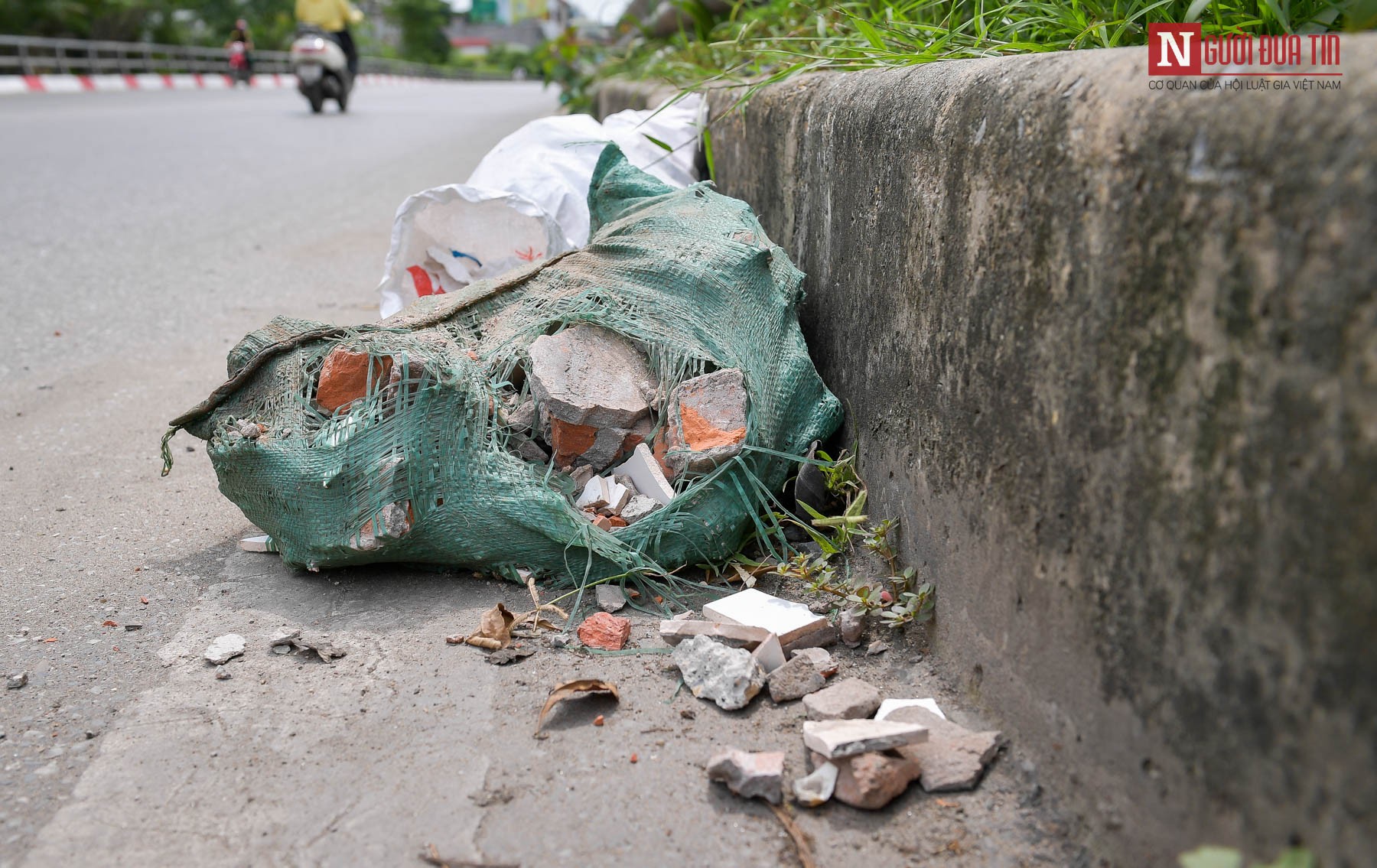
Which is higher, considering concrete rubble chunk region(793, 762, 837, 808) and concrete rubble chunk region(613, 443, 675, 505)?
concrete rubble chunk region(613, 443, 675, 505)

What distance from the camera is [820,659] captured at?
5.66 feet

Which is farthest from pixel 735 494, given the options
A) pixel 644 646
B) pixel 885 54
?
pixel 885 54

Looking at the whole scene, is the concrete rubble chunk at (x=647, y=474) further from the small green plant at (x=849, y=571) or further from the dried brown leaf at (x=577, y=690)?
the dried brown leaf at (x=577, y=690)

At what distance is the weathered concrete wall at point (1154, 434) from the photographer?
0.88 metres

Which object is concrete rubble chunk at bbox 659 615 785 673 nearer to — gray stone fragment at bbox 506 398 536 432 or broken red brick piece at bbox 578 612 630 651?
broken red brick piece at bbox 578 612 630 651

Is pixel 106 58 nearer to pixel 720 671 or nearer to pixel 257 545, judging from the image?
pixel 257 545

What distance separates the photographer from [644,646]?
183cm

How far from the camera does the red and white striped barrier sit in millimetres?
15055

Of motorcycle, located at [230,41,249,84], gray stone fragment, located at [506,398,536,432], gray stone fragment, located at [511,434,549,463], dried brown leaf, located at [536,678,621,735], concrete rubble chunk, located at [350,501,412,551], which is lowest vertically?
dried brown leaf, located at [536,678,621,735]

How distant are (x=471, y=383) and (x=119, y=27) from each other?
85.4ft

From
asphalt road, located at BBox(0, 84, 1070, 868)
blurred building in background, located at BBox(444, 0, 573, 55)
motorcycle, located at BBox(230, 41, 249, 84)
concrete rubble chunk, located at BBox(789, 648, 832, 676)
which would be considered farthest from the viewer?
blurred building in background, located at BBox(444, 0, 573, 55)

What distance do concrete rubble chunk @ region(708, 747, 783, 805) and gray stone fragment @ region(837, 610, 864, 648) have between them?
40 cm

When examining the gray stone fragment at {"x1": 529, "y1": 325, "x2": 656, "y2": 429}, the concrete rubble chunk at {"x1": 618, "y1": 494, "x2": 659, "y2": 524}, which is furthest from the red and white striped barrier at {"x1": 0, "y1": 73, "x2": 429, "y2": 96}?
the concrete rubble chunk at {"x1": 618, "y1": 494, "x2": 659, "y2": 524}

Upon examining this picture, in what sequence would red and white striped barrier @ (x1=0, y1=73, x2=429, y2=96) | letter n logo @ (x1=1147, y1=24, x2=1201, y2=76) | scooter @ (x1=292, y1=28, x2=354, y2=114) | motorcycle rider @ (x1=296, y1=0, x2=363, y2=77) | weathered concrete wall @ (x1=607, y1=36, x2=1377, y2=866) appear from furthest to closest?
red and white striped barrier @ (x1=0, y1=73, x2=429, y2=96) < motorcycle rider @ (x1=296, y1=0, x2=363, y2=77) < scooter @ (x1=292, y1=28, x2=354, y2=114) < letter n logo @ (x1=1147, y1=24, x2=1201, y2=76) < weathered concrete wall @ (x1=607, y1=36, x2=1377, y2=866)
